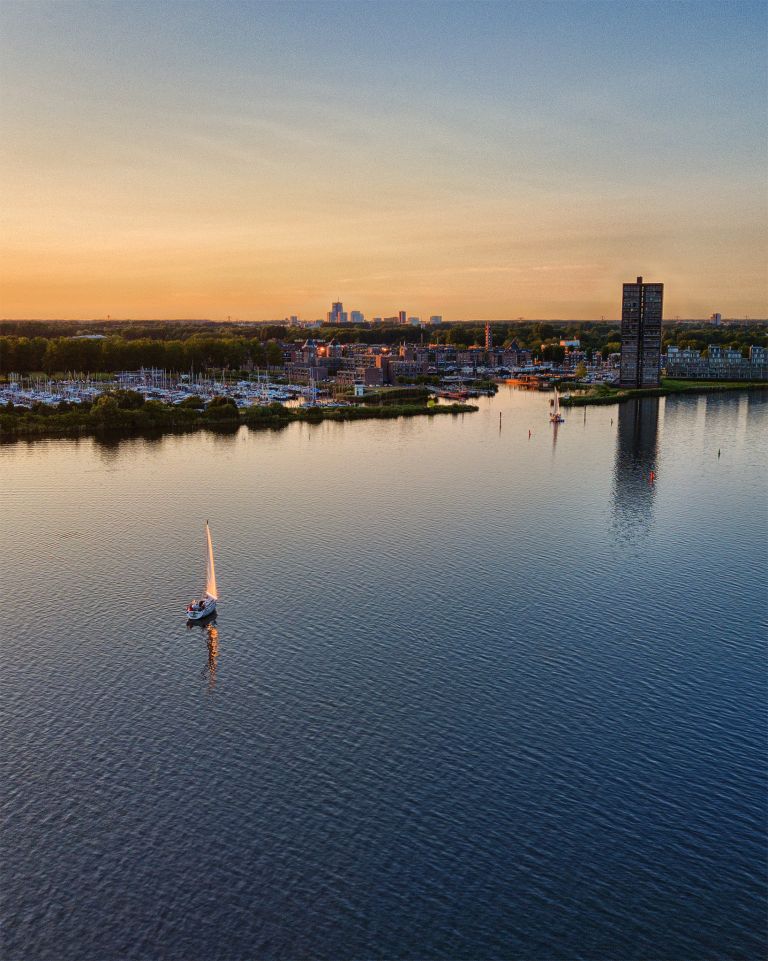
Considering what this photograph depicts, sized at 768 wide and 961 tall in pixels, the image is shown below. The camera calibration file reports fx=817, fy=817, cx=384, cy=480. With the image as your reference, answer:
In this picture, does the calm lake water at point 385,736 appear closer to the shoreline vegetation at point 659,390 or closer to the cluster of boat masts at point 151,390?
the cluster of boat masts at point 151,390

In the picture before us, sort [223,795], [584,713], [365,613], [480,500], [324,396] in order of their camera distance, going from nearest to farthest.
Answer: [223,795] < [584,713] < [365,613] < [480,500] < [324,396]

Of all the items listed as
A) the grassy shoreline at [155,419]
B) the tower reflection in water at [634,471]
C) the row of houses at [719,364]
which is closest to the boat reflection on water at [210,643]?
the tower reflection in water at [634,471]

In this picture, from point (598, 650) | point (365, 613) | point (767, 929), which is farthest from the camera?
point (365, 613)

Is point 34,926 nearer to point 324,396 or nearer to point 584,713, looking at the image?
point 584,713

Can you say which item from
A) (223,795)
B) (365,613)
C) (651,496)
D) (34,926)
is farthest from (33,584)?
(651,496)

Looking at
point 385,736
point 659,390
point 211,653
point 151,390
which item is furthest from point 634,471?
point 659,390
